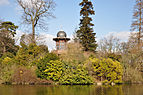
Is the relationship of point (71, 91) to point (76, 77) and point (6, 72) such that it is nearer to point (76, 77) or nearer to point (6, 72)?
point (76, 77)

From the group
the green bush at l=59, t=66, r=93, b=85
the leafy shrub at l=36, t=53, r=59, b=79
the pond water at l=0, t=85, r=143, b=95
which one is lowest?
the pond water at l=0, t=85, r=143, b=95

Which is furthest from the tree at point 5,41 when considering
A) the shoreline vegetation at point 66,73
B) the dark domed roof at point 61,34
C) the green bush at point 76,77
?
the green bush at point 76,77

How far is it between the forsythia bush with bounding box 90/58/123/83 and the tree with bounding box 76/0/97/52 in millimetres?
10663

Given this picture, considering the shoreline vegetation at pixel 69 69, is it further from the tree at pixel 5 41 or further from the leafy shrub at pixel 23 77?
the tree at pixel 5 41

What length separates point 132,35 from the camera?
29.9m

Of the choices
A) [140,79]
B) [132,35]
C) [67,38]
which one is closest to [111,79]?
[140,79]

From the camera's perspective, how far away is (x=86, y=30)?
3250cm

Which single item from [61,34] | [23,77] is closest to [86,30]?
[61,34]

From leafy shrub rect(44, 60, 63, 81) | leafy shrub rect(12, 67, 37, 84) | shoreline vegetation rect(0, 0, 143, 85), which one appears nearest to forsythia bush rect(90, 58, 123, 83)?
shoreline vegetation rect(0, 0, 143, 85)

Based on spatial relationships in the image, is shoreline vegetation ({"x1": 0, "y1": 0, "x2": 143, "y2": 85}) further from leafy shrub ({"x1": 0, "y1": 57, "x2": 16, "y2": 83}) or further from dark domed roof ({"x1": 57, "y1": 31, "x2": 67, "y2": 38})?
dark domed roof ({"x1": 57, "y1": 31, "x2": 67, "y2": 38})

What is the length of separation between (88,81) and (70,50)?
7165 mm

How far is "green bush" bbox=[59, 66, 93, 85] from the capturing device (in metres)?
20.0

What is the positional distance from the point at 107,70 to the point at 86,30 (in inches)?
505

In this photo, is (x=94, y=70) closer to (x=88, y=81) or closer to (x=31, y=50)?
(x=88, y=81)
